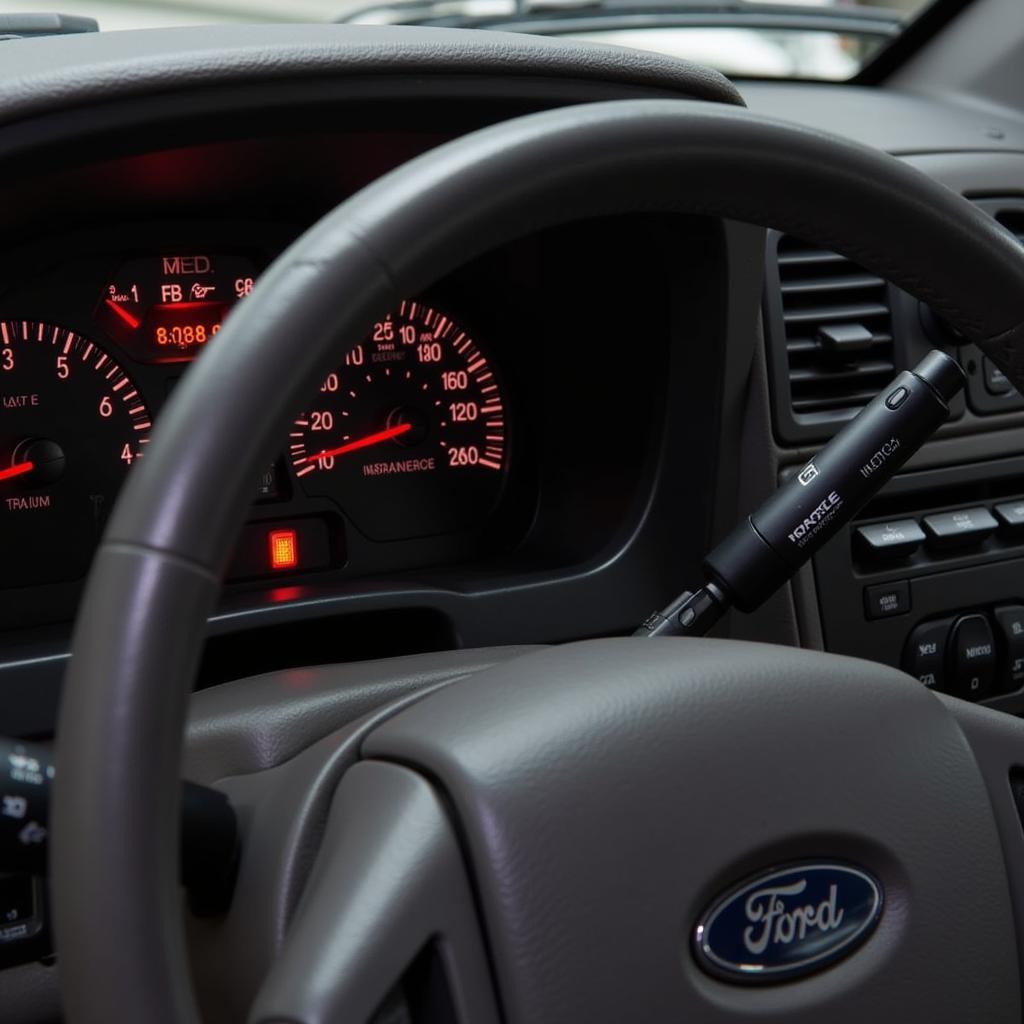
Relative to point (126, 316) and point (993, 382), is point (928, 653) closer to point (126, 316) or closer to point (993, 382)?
point (993, 382)

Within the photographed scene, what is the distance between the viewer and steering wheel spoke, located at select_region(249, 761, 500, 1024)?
2.54 ft

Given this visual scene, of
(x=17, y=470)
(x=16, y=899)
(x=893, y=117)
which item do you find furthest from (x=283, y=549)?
(x=893, y=117)

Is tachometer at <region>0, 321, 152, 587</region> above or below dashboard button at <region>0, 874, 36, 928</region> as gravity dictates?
above

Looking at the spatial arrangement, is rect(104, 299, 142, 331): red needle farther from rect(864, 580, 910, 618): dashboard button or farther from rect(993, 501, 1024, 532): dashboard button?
rect(993, 501, 1024, 532): dashboard button

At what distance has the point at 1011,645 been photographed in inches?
70.7

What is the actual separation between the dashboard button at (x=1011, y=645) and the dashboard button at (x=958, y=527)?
3.5 inches

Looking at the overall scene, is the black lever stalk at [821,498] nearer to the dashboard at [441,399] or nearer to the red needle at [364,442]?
the dashboard at [441,399]

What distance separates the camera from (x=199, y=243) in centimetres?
159

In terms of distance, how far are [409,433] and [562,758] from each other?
885 millimetres

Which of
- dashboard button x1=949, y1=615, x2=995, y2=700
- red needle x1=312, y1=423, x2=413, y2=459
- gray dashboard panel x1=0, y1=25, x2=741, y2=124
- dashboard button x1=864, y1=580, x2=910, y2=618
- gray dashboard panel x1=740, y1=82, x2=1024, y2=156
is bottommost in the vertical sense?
dashboard button x1=949, y1=615, x2=995, y2=700

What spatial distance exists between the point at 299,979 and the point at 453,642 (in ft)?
2.42

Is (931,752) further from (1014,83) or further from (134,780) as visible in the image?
(1014,83)

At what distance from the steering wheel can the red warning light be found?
65 cm

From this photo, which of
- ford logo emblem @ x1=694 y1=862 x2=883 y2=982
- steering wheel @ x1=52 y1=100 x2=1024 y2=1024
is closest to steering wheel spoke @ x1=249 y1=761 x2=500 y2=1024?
steering wheel @ x1=52 y1=100 x2=1024 y2=1024
